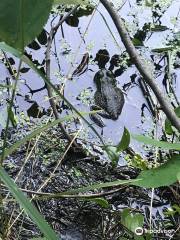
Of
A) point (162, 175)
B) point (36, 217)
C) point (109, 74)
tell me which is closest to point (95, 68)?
point (109, 74)

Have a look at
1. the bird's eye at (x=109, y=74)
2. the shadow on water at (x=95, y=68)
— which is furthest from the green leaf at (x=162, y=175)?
the bird's eye at (x=109, y=74)

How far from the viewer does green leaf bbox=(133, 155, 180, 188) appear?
29.8 inches

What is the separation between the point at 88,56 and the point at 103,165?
0.43m

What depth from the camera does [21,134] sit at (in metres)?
1.33

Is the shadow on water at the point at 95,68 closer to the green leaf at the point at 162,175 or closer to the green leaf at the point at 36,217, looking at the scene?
the green leaf at the point at 162,175

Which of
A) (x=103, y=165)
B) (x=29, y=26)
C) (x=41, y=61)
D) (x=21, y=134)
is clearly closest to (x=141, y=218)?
(x=103, y=165)

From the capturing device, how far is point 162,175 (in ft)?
2.54

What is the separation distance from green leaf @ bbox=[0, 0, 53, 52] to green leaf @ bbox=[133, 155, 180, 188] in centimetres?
43

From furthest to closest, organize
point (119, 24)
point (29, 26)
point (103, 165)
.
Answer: point (103, 165)
point (119, 24)
point (29, 26)

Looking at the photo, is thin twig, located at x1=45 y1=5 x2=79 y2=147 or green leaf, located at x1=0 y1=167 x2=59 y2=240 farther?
thin twig, located at x1=45 y1=5 x2=79 y2=147

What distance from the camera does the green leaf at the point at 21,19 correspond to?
1.22 feet

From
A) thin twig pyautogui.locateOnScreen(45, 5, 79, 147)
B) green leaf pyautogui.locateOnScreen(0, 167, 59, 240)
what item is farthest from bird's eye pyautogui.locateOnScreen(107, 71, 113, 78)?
green leaf pyautogui.locateOnScreen(0, 167, 59, 240)

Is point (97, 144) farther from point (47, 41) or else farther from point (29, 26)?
point (29, 26)

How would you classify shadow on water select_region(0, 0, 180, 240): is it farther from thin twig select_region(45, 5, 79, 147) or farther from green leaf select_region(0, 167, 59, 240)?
green leaf select_region(0, 167, 59, 240)
